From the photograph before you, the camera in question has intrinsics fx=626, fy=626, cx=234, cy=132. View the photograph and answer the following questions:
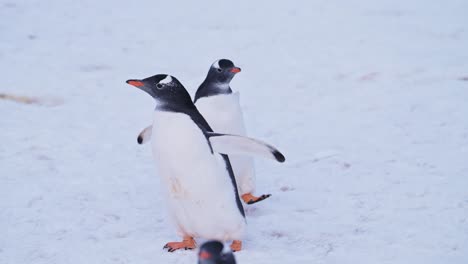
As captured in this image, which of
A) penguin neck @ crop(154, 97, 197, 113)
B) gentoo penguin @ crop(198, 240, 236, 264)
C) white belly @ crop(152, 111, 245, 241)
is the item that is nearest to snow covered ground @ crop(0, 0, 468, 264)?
white belly @ crop(152, 111, 245, 241)

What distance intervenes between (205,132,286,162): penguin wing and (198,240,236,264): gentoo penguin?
0.80 meters

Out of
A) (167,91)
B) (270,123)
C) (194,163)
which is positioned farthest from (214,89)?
(270,123)

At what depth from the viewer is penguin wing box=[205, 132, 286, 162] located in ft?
8.73

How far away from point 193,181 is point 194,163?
8 cm

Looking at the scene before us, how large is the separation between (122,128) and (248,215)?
6.58 feet

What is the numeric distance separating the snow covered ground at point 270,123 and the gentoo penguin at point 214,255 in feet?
3.02

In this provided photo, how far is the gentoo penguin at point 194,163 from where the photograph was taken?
2.70 meters

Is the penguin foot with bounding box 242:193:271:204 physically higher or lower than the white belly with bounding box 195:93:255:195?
lower

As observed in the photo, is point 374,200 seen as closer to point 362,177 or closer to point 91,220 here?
point 362,177

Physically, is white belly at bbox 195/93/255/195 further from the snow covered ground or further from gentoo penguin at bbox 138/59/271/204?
the snow covered ground

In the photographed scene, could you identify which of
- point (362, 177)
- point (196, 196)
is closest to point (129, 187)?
point (196, 196)

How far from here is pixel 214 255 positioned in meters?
1.85

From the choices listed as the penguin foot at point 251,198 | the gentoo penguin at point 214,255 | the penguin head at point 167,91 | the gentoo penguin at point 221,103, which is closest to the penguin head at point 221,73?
the gentoo penguin at point 221,103

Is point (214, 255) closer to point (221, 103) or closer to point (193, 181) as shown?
point (193, 181)
